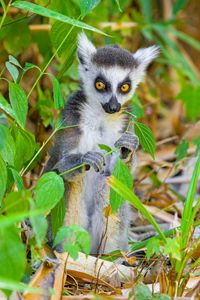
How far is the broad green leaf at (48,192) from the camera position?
3193 millimetres

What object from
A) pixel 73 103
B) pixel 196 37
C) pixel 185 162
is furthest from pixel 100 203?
pixel 196 37

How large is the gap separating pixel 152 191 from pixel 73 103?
1714mm

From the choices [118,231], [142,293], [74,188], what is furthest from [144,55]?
[142,293]

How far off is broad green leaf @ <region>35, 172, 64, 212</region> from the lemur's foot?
2.95 feet

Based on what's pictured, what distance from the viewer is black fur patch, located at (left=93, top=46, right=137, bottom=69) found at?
4848mm

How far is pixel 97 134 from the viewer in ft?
15.6

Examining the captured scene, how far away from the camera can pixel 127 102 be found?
16.8ft

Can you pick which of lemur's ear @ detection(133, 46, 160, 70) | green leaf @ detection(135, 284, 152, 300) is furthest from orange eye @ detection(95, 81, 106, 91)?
green leaf @ detection(135, 284, 152, 300)

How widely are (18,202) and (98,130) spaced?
2016 mm

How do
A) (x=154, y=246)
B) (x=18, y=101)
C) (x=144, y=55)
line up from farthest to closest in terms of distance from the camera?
(x=144, y=55) → (x=18, y=101) → (x=154, y=246)

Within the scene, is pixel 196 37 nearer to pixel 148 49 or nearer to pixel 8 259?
pixel 148 49

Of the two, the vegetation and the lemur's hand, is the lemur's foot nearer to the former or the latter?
the lemur's hand

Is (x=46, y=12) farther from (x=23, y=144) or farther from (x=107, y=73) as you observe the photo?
(x=107, y=73)

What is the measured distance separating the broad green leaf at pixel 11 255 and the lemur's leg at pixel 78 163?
159 centimetres
